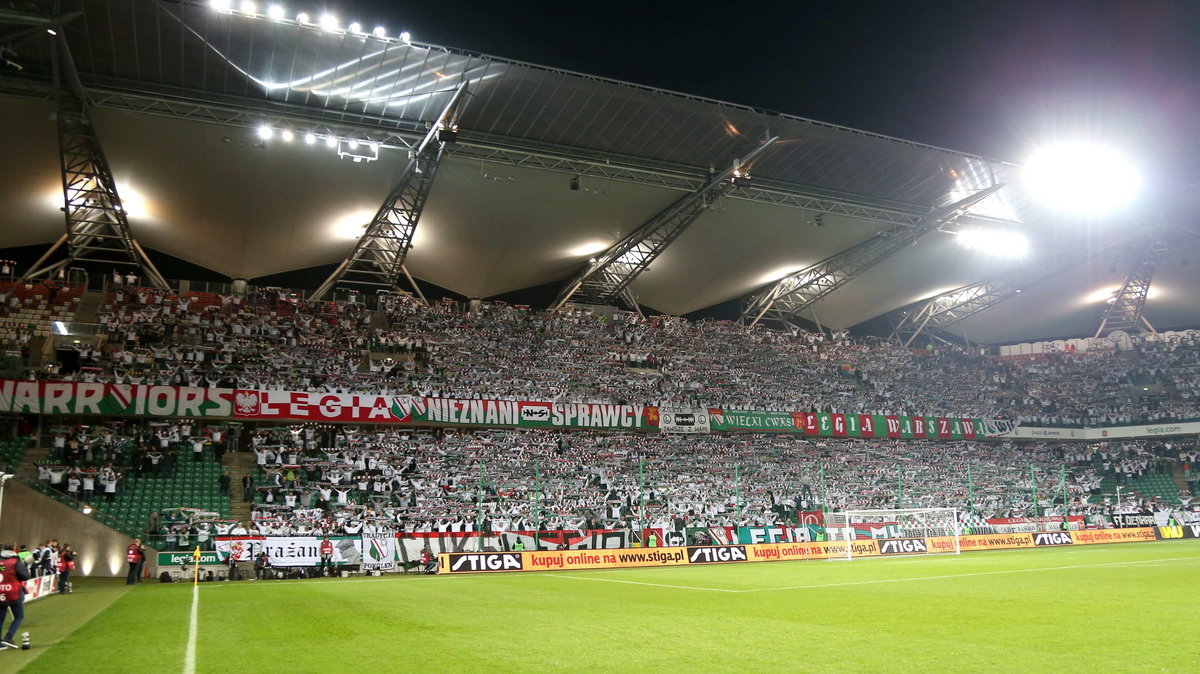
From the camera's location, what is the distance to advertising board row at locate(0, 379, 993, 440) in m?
30.1

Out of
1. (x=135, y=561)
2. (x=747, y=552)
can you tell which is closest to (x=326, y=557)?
(x=135, y=561)

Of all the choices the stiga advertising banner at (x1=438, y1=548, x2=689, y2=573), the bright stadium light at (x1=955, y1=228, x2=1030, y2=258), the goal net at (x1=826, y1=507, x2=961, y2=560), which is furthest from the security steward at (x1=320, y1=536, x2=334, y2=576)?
the bright stadium light at (x1=955, y1=228, x2=1030, y2=258)

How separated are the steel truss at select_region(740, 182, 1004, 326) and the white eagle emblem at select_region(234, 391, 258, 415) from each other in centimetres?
3188

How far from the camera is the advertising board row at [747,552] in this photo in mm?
26469

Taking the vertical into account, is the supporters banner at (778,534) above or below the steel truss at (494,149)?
below

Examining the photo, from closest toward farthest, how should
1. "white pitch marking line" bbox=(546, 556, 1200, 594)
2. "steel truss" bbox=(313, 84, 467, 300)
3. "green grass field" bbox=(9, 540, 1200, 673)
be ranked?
"green grass field" bbox=(9, 540, 1200, 673) < "white pitch marking line" bbox=(546, 556, 1200, 594) < "steel truss" bbox=(313, 84, 467, 300)

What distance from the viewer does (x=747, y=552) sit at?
29.8 meters

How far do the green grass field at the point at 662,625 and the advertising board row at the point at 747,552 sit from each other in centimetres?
565

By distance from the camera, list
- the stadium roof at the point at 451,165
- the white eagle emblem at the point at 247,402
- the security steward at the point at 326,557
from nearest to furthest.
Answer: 1. the security steward at the point at 326,557
2. the stadium roof at the point at 451,165
3. the white eagle emblem at the point at 247,402

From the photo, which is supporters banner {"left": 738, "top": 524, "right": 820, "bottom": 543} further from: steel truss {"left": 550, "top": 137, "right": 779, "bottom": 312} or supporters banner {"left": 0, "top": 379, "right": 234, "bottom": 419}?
supporters banner {"left": 0, "top": 379, "right": 234, "bottom": 419}

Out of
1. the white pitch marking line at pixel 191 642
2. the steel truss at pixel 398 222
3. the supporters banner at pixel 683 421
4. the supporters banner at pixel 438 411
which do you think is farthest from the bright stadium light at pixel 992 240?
the white pitch marking line at pixel 191 642

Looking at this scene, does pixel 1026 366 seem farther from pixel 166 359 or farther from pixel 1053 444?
pixel 166 359

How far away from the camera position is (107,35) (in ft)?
84.7

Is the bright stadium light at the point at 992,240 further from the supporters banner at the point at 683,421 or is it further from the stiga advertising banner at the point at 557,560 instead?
the stiga advertising banner at the point at 557,560
